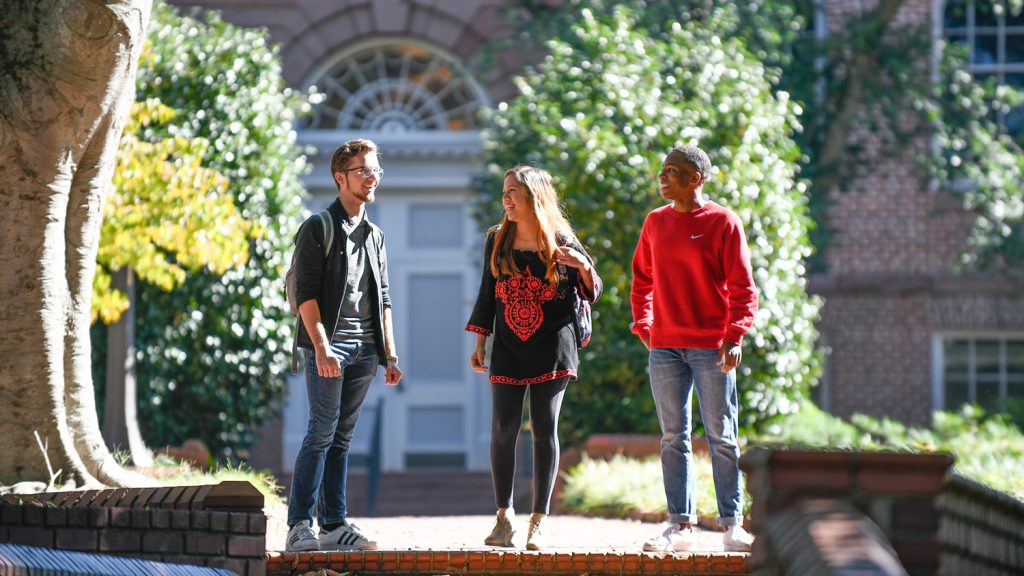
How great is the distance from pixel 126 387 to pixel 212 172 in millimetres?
1700

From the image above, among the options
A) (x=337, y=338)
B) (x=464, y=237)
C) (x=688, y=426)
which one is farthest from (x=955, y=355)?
(x=337, y=338)

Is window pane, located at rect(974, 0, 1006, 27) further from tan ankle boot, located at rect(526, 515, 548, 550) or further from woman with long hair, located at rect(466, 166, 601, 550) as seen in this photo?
tan ankle boot, located at rect(526, 515, 548, 550)

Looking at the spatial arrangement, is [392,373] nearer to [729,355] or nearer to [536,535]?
[536,535]

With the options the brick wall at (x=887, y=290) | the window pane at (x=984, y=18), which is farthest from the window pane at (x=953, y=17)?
the brick wall at (x=887, y=290)

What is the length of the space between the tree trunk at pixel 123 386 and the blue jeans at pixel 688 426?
186 inches

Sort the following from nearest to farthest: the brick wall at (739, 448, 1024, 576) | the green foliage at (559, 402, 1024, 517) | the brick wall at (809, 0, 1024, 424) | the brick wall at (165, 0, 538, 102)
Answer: the brick wall at (739, 448, 1024, 576) < the green foliage at (559, 402, 1024, 517) < the brick wall at (165, 0, 538, 102) < the brick wall at (809, 0, 1024, 424)

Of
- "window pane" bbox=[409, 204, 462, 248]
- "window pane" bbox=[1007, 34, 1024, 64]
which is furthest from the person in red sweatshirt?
"window pane" bbox=[1007, 34, 1024, 64]

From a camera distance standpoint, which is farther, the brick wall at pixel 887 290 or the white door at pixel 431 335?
the brick wall at pixel 887 290

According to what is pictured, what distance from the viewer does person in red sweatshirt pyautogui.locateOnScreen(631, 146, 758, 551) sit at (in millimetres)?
6383

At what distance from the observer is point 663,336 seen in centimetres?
646

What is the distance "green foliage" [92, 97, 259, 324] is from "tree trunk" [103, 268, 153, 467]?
636 millimetres

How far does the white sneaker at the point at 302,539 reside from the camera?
19.8 ft

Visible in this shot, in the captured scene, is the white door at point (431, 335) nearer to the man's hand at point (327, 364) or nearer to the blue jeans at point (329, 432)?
the blue jeans at point (329, 432)

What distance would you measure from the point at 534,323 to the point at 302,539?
1.30 m
